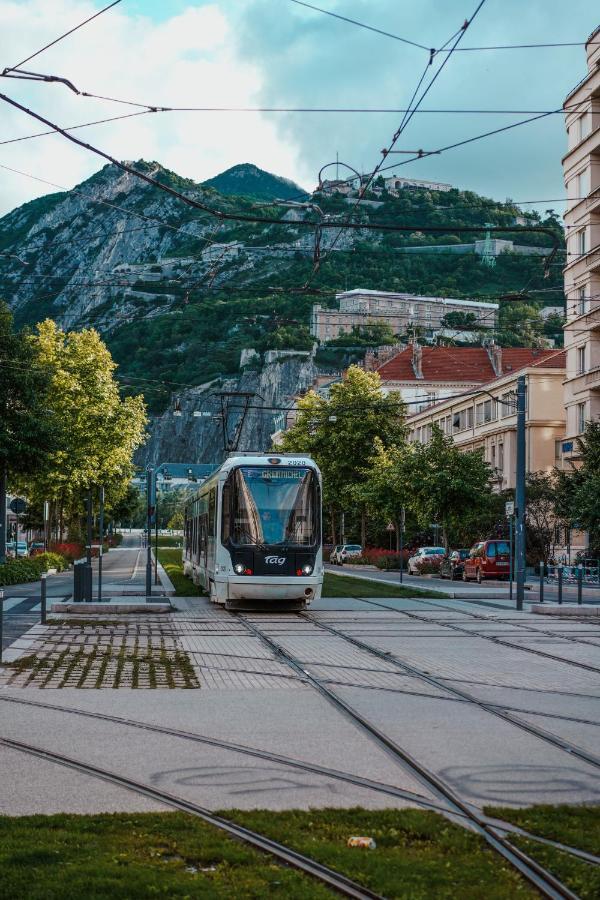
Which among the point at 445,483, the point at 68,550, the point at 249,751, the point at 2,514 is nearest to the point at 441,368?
the point at 68,550

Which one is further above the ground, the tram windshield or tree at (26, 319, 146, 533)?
tree at (26, 319, 146, 533)

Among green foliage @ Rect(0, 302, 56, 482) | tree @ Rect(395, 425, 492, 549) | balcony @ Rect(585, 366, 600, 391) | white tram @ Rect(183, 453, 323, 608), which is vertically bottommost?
white tram @ Rect(183, 453, 323, 608)

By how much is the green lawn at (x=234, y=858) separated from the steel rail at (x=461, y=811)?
84mm

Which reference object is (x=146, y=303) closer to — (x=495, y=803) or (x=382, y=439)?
(x=382, y=439)

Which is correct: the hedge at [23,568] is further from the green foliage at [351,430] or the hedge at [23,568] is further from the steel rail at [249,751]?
the green foliage at [351,430]

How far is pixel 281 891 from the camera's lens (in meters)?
5.65

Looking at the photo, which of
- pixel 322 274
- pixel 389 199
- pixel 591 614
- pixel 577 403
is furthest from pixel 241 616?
pixel 389 199

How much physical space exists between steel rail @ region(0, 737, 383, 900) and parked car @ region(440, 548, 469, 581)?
4371cm

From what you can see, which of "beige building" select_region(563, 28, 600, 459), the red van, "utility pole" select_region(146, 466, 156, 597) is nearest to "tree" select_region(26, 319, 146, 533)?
the red van

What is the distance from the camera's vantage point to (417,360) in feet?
367

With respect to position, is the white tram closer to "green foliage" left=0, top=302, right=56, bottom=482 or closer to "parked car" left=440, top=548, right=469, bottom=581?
"green foliage" left=0, top=302, right=56, bottom=482

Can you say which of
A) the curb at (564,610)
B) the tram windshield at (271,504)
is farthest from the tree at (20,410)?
the curb at (564,610)

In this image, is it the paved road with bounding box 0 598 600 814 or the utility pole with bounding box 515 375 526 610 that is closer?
the paved road with bounding box 0 598 600 814

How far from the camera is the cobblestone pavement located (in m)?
14.1
